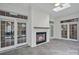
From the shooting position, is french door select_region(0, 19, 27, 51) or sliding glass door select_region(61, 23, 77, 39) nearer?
french door select_region(0, 19, 27, 51)

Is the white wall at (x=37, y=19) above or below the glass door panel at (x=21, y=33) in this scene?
above

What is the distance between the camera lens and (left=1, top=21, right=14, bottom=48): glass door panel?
18.0 ft

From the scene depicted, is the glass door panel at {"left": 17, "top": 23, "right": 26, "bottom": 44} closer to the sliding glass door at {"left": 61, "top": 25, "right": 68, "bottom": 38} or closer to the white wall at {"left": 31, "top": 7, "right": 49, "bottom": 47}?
the white wall at {"left": 31, "top": 7, "right": 49, "bottom": 47}

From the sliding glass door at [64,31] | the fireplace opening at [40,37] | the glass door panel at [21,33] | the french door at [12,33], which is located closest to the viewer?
the french door at [12,33]

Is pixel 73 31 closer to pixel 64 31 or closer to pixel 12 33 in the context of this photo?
pixel 64 31

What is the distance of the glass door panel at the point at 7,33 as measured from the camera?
5490 millimetres

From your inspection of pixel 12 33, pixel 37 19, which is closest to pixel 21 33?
pixel 12 33

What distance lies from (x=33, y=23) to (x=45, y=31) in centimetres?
200

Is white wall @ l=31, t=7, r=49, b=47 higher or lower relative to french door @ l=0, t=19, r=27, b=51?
higher

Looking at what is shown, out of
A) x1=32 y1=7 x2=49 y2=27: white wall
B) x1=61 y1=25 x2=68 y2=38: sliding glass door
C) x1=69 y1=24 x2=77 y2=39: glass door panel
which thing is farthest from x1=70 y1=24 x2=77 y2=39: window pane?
x1=32 y1=7 x2=49 y2=27: white wall

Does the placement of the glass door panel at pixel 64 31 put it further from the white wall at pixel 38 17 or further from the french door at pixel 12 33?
the french door at pixel 12 33

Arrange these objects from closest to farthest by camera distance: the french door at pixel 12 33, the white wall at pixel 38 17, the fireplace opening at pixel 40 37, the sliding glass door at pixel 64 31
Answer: the french door at pixel 12 33 → the white wall at pixel 38 17 → the fireplace opening at pixel 40 37 → the sliding glass door at pixel 64 31

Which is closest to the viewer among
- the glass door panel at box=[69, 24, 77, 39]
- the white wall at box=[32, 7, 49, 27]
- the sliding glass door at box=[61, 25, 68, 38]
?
the white wall at box=[32, 7, 49, 27]

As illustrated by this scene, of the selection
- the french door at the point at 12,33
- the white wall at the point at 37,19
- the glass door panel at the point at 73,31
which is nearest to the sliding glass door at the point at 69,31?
the glass door panel at the point at 73,31
